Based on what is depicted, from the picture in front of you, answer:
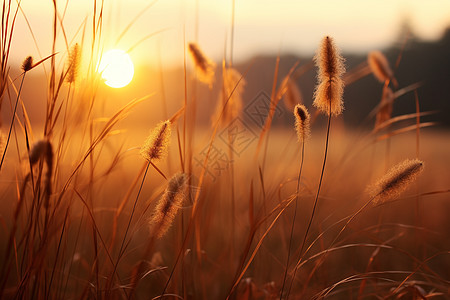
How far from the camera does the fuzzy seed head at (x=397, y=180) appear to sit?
3.31 ft

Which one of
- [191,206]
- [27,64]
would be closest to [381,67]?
[191,206]

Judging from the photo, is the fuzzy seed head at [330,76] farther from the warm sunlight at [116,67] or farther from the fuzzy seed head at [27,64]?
the fuzzy seed head at [27,64]

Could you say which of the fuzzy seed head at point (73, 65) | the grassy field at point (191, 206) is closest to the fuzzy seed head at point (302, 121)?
the grassy field at point (191, 206)

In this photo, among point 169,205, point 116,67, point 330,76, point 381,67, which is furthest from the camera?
point 381,67

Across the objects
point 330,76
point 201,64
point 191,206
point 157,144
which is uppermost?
point 201,64

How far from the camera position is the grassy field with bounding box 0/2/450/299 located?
1.04m

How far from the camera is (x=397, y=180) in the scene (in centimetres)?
103

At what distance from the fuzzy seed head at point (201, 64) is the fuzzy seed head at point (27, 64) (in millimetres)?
535

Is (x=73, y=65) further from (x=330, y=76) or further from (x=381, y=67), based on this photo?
(x=381, y=67)

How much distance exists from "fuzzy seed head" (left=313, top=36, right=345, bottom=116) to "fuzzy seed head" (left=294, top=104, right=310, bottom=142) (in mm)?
87

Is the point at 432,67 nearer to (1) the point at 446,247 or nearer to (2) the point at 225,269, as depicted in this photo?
(1) the point at 446,247

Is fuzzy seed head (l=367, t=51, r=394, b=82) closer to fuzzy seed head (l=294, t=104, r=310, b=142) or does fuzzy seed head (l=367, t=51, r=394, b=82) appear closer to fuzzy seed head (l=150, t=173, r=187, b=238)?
fuzzy seed head (l=294, t=104, r=310, b=142)

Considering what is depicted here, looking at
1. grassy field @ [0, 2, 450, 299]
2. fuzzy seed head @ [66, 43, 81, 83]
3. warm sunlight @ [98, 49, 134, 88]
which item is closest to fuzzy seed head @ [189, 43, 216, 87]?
grassy field @ [0, 2, 450, 299]

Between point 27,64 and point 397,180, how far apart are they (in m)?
0.94
